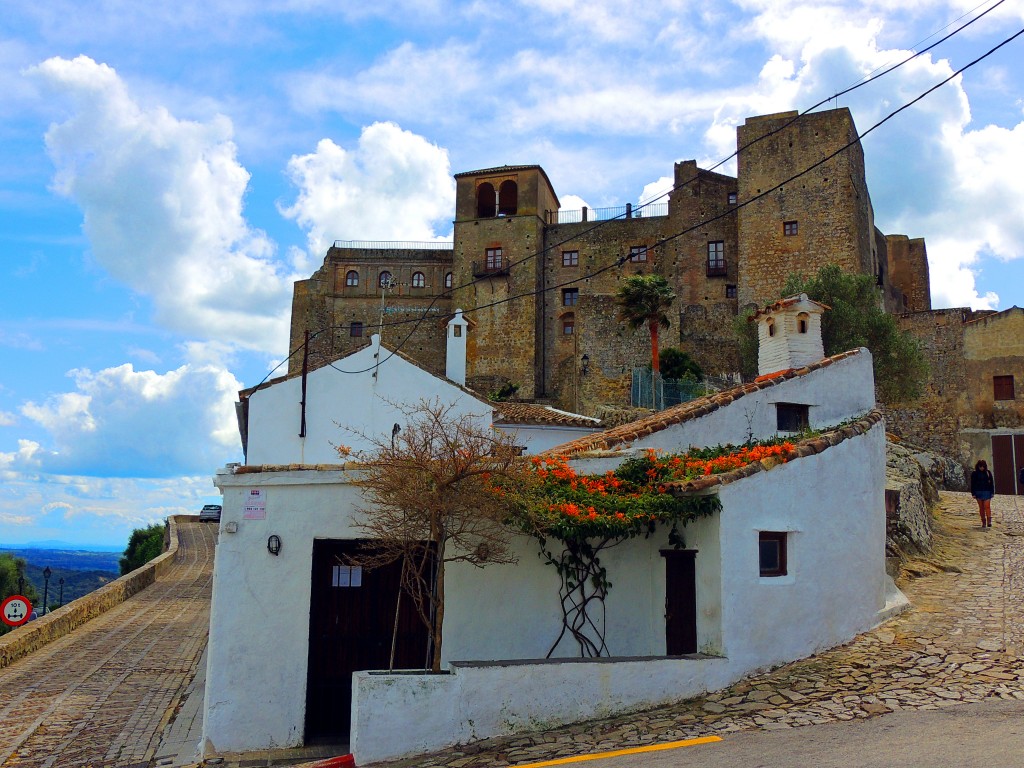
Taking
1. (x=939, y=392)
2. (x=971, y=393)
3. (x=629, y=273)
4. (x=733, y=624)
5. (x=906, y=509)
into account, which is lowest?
(x=733, y=624)

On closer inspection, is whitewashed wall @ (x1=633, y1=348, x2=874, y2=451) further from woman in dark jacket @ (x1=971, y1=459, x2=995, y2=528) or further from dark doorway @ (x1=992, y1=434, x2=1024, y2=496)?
dark doorway @ (x1=992, y1=434, x2=1024, y2=496)

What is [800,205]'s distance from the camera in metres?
43.1

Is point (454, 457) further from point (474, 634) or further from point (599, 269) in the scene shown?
point (599, 269)

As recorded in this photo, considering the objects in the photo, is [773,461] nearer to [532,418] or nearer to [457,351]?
[532,418]

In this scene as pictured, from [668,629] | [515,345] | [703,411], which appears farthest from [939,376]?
[668,629]

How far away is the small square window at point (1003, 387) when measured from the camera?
33.7m

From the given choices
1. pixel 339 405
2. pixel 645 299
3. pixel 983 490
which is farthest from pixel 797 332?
pixel 645 299

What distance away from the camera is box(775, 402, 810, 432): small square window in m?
13.6

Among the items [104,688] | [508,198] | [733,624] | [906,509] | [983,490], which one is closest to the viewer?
[733,624]

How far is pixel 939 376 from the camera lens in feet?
118

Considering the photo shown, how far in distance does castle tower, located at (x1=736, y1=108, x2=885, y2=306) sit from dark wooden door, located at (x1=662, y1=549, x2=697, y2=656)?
34.5 meters

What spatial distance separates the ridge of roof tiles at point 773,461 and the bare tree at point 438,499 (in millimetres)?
1846

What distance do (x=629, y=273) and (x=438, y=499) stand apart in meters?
42.3

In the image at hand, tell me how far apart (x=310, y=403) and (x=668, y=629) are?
10458 mm
